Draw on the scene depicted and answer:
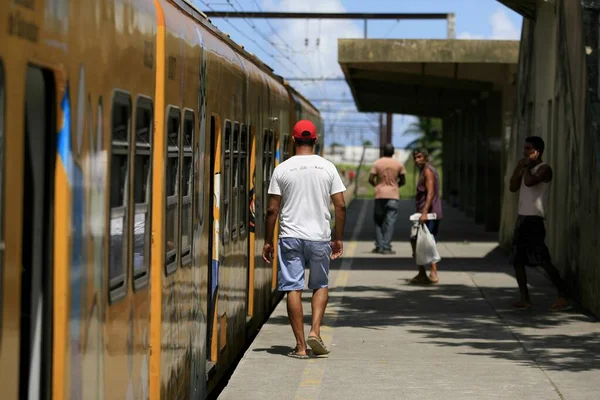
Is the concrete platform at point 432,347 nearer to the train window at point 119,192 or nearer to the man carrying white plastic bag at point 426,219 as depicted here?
the man carrying white plastic bag at point 426,219

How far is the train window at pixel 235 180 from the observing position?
383 inches

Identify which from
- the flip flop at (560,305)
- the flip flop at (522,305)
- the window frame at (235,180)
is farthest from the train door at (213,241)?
the flip flop at (560,305)

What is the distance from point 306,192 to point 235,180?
0.58 metres

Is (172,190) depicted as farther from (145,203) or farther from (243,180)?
(243,180)

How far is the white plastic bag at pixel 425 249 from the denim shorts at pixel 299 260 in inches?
250

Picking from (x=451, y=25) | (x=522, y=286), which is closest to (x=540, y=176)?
(x=522, y=286)

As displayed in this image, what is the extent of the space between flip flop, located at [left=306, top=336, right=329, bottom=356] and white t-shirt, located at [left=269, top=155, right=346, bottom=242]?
2.70ft

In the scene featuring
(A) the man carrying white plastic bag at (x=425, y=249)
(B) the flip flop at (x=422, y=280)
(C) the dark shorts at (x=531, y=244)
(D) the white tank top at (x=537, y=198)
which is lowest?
(B) the flip flop at (x=422, y=280)

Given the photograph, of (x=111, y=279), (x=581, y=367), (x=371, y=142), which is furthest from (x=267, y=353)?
(x=371, y=142)

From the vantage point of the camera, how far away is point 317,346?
33.5ft

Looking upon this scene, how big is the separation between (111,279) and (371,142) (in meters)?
136

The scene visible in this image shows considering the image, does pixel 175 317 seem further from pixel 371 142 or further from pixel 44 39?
pixel 371 142

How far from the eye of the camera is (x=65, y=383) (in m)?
4.19

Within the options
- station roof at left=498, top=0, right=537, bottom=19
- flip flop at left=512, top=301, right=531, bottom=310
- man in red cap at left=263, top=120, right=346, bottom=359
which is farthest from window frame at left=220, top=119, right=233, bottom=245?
station roof at left=498, top=0, right=537, bottom=19
